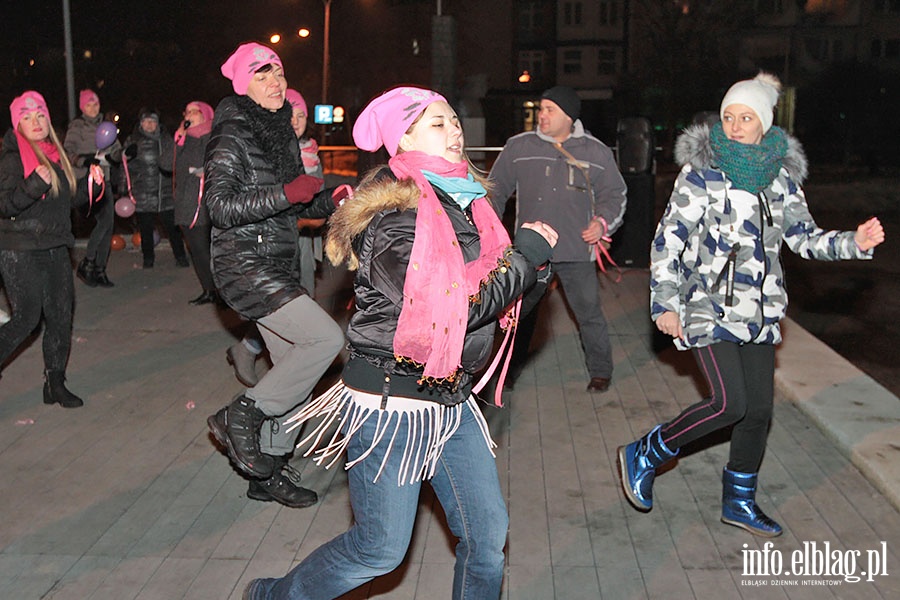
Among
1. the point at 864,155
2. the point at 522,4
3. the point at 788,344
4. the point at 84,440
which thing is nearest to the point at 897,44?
the point at 522,4

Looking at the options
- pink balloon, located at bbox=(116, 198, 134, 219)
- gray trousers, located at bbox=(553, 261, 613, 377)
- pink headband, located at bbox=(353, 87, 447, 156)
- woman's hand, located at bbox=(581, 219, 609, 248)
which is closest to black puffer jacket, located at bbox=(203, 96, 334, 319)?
pink headband, located at bbox=(353, 87, 447, 156)

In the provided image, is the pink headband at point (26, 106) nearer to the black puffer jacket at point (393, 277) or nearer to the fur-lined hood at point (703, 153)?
the black puffer jacket at point (393, 277)

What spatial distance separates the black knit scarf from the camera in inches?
194

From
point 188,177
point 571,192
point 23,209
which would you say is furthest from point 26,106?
point 571,192

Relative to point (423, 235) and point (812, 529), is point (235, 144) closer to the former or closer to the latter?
point (423, 235)

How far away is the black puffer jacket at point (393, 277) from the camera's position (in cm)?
318

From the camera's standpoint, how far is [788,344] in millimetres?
8312

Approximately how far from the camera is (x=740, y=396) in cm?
458

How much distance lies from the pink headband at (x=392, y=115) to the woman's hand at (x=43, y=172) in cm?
354

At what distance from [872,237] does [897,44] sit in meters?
70.6

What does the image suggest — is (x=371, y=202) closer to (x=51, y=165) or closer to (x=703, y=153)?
(x=703, y=153)

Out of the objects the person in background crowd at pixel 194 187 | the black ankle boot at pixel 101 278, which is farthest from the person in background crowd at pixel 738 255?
the black ankle boot at pixel 101 278

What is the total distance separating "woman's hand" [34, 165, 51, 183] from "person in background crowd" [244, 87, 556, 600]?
356cm
